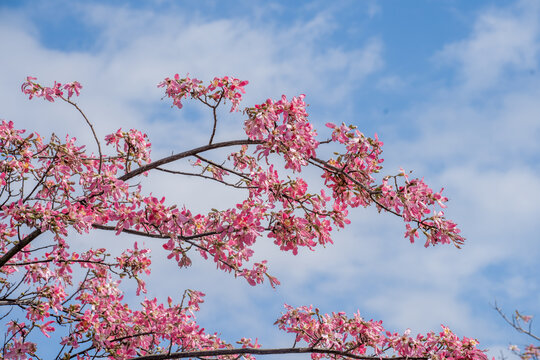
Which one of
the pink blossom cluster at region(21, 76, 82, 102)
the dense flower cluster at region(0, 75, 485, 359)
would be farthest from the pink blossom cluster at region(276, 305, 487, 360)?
the pink blossom cluster at region(21, 76, 82, 102)

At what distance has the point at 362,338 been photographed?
6219 millimetres

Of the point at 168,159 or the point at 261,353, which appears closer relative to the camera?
the point at 261,353

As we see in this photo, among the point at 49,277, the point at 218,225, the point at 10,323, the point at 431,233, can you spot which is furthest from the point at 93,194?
the point at 431,233

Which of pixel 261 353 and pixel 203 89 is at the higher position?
pixel 203 89

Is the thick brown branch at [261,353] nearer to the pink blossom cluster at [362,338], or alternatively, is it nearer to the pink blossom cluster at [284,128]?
the pink blossom cluster at [362,338]

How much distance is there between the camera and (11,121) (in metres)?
6.80

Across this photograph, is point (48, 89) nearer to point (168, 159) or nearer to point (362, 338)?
point (168, 159)

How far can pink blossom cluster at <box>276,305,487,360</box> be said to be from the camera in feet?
19.6

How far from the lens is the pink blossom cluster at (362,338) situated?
5977 mm

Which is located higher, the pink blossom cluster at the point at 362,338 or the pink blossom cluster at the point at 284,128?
the pink blossom cluster at the point at 284,128

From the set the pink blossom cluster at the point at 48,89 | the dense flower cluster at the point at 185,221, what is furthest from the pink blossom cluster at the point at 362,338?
the pink blossom cluster at the point at 48,89

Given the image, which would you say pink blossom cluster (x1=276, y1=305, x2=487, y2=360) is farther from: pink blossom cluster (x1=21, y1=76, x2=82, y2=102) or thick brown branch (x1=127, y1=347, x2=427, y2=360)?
pink blossom cluster (x1=21, y1=76, x2=82, y2=102)

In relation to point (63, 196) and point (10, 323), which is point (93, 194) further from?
point (10, 323)

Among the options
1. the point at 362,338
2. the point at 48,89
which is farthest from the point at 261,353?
the point at 48,89
